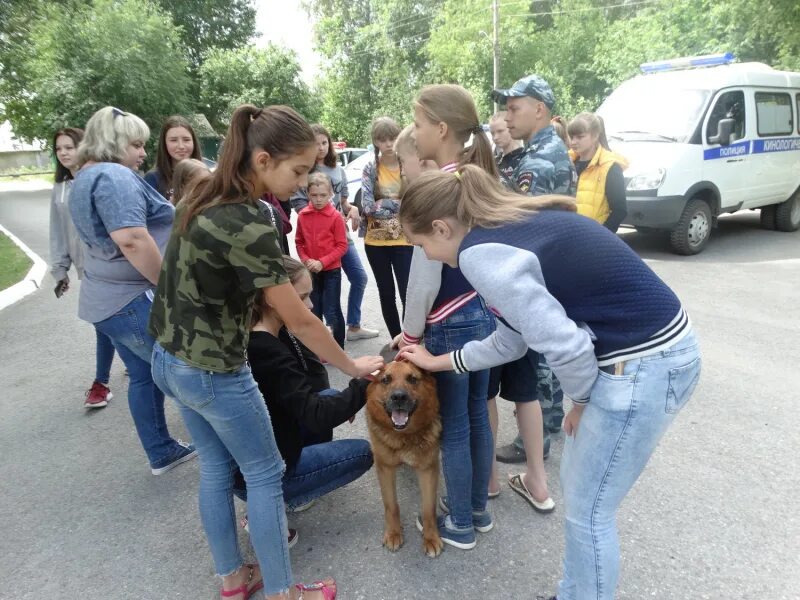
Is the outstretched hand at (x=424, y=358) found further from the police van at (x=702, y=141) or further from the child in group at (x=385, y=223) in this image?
the police van at (x=702, y=141)

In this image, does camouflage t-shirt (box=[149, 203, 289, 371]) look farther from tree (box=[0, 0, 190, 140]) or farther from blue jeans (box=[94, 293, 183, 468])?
tree (box=[0, 0, 190, 140])

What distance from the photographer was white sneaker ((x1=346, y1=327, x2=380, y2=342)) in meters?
5.26

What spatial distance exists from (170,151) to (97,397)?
6.39 feet

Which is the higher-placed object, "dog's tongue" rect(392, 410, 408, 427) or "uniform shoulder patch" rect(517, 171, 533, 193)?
"uniform shoulder patch" rect(517, 171, 533, 193)

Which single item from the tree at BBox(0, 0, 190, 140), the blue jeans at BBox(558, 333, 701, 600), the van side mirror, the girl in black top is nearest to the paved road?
the girl in black top

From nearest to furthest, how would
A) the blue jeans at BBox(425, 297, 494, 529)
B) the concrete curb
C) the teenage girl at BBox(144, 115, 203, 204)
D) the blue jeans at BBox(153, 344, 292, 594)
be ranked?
the blue jeans at BBox(153, 344, 292, 594), the blue jeans at BBox(425, 297, 494, 529), the teenage girl at BBox(144, 115, 203, 204), the concrete curb

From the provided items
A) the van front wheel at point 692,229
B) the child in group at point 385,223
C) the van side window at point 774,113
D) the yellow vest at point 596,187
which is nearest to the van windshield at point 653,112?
the van front wheel at point 692,229

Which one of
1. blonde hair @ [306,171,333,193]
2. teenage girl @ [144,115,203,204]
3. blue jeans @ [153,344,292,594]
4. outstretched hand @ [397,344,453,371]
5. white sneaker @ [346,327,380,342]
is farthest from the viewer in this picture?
white sneaker @ [346,327,380,342]

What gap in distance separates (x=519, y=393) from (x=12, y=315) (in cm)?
680

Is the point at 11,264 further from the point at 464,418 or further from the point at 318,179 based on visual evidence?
the point at 464,418

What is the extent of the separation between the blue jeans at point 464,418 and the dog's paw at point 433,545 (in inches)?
4.4

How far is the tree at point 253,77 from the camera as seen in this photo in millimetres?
29234

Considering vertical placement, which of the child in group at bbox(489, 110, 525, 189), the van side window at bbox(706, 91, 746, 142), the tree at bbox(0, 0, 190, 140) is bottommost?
the child in group at bbox(489, 110, 525, 189)

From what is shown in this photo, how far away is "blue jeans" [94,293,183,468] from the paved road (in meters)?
0.18
